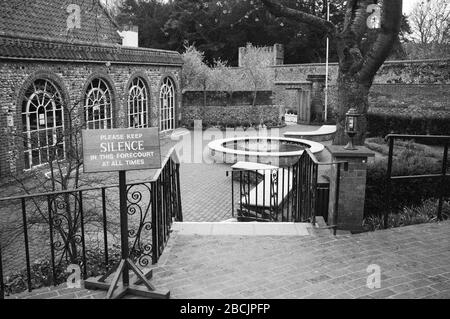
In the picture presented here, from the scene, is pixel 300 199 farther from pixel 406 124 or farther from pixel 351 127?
pixel 406 124

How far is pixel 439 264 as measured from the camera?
4746mm

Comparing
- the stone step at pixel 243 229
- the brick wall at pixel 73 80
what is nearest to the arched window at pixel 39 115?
the brick wall at pixel 73 80

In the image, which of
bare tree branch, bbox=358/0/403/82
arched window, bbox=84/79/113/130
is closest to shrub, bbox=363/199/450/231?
bare tree branch, bbox=358/0/403/82

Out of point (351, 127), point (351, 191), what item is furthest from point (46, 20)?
point (351, 191)

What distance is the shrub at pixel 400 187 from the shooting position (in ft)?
25.8

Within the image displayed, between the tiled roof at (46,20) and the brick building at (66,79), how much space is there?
1.4 inches

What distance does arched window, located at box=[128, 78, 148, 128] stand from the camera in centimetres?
2019

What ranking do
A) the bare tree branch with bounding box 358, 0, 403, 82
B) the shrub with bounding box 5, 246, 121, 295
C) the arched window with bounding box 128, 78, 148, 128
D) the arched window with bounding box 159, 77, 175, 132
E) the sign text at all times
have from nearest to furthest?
the sign text at all times
the shrub with bounding box 5, 246, 121, 295
the bare tree branch with bounding box 358, 0, 403, 82
the arched window with bounding box 128, 78, 148, 128
the arched window with bounding box 159, 77, 175, 132

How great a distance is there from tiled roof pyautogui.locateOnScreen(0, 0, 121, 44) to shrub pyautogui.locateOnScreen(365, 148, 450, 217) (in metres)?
9.29

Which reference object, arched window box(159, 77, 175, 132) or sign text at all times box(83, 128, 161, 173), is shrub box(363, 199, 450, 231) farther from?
arched window box(159, 77, 175, 132)

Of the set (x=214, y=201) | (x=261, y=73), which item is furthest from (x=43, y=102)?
(x=261, y=73)

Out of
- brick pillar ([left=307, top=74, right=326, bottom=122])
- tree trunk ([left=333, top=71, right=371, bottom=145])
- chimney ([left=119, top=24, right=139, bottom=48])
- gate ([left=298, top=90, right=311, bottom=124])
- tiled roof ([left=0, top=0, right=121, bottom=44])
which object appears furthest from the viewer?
brick pillar ([left=307, top=74, right=326, bottom=122])

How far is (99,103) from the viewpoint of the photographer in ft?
59.1
